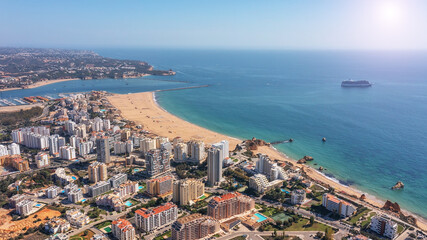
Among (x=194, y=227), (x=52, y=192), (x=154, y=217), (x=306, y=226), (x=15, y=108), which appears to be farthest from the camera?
(x=15, y=108)

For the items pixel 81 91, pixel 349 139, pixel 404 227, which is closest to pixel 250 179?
pixel 404 227

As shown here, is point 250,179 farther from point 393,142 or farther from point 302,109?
point 302,109

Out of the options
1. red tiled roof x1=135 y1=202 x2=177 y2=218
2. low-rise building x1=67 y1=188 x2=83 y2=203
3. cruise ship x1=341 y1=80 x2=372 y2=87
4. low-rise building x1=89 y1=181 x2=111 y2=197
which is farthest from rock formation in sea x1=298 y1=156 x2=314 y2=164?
cruise ship x1=341 y1=80 x2=372 y2=87

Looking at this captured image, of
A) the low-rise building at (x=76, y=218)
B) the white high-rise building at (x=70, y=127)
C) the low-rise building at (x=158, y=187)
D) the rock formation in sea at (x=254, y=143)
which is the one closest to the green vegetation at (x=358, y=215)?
the low-rise building at (x=158, y=187)

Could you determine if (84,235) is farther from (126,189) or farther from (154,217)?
(126,189)

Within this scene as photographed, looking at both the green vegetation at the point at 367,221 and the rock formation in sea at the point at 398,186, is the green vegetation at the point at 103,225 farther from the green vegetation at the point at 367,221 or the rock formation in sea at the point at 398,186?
the rock formation in sea at the point at 398,186

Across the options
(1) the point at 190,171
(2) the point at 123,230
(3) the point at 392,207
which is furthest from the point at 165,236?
(3) the point at 392,207

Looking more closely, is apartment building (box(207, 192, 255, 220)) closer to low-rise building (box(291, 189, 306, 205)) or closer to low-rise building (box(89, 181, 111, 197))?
low-rise building (box(291, 189, 306, 205))
